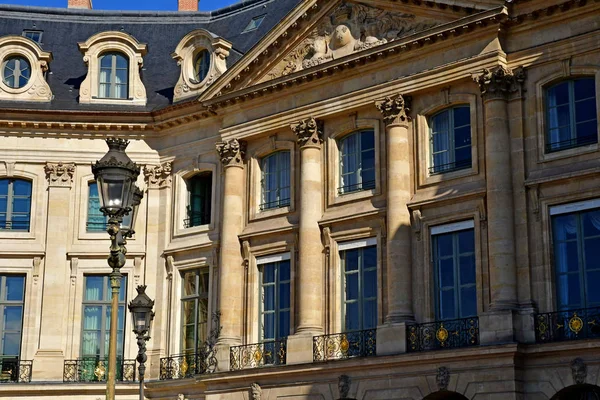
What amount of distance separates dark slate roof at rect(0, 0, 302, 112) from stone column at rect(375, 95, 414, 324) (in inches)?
288

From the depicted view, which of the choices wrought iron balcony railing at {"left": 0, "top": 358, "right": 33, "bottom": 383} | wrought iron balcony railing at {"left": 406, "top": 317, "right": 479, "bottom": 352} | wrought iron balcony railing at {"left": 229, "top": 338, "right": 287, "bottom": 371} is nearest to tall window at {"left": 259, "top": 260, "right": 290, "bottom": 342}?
wrought iron balcony railing at {"left": 229, "top": 338, "right": 287, "bottom": 371}

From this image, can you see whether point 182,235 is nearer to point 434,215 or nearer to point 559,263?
point 434,215

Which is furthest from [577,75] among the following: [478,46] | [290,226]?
[290,226]

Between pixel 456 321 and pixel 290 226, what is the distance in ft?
19.3

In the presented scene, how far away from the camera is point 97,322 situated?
107 ft

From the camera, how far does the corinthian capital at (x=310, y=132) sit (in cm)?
2952

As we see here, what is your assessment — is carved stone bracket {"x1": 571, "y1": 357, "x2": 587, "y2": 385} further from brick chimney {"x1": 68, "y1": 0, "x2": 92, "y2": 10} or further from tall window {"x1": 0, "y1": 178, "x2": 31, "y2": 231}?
brick chimney {"x1": 68, "y1": 0, "x2": 92, "y2": 10}

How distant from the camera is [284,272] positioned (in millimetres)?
29844

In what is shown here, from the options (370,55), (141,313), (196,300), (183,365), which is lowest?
(183,365)

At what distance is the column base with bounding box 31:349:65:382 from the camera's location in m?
31.9

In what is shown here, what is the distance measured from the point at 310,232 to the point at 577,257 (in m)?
7.20

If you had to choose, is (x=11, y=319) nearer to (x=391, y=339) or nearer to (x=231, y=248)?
(x=231, y=248)

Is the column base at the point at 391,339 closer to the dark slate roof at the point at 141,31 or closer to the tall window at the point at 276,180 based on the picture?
the tall window at the point at 276,180

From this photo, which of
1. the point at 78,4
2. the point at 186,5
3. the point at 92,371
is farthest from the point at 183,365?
the point at 78,4
